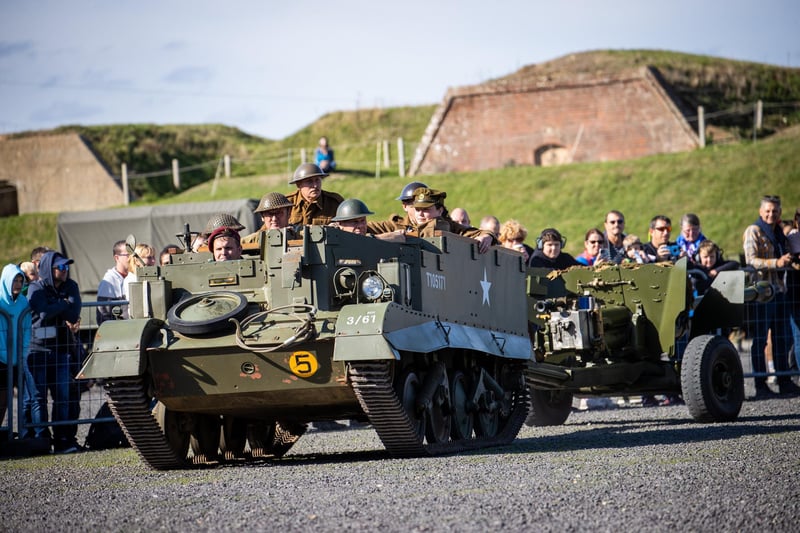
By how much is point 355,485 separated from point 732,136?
3739 centimetres

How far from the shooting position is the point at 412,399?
36.2 ft

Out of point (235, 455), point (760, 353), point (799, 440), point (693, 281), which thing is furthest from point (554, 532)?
point (760, 353)

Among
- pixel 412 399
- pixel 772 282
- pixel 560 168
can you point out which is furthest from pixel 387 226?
pixel 560 168

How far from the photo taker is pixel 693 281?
1583 centimetres

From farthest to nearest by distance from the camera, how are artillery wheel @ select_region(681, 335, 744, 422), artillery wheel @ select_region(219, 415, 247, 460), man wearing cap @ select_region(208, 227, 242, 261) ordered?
artillery wheel @ select_region(681, 335, 744, 422)
artillery wheel @ select_region(219, 415, 247, 460)
man wearing cap @ select_region(208, 227, 242, 261)

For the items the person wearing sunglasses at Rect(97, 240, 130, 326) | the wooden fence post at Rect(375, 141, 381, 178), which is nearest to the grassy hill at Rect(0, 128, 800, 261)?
the wooden fence post at Rect(375, 141, 381, 178)

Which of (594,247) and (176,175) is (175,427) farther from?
(176,175)

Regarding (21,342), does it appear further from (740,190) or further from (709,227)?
(740,190)

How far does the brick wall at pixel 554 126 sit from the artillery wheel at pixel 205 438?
109ft

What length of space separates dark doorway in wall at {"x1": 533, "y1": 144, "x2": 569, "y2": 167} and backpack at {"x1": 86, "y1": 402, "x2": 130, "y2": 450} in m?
32.4

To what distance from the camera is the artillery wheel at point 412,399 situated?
1075 cm

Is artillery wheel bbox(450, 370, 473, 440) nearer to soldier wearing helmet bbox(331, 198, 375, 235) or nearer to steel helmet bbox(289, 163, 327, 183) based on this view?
soldier wearing helmet bbox(331, 198, 375, 235)

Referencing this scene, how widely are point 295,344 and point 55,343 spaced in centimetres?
493

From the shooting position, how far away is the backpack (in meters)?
14.3
